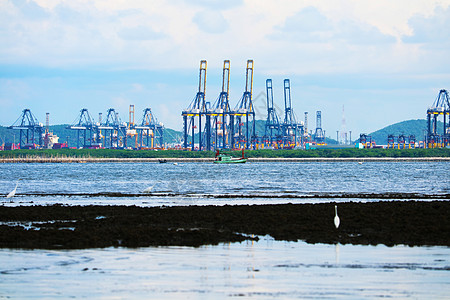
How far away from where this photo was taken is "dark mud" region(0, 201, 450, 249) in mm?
24734

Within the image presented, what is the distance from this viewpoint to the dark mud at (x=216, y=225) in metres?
24.7

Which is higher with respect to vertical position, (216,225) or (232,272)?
(216,225)

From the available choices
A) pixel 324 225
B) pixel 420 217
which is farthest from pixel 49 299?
pixel 420 217

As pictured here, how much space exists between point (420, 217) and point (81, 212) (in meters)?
Result: 16.7

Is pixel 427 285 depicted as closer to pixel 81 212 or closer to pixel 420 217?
pixel 420 217

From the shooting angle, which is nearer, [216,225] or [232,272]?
[232,272]

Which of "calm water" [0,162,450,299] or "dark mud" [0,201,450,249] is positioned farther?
"dark mud" [0,201,450,249]

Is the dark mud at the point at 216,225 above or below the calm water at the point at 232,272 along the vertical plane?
above

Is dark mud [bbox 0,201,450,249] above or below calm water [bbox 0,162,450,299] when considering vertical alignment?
above

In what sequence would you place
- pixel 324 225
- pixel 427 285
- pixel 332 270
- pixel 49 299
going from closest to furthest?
pixel 49 299
pixel 427 285
pixel 332 270
pixel 324 225

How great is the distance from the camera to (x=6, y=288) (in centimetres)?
1694

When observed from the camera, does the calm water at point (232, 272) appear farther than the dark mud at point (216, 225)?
No

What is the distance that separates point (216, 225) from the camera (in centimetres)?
2936

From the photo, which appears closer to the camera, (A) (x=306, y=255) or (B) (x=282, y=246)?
(A) (x=306, y=255)
